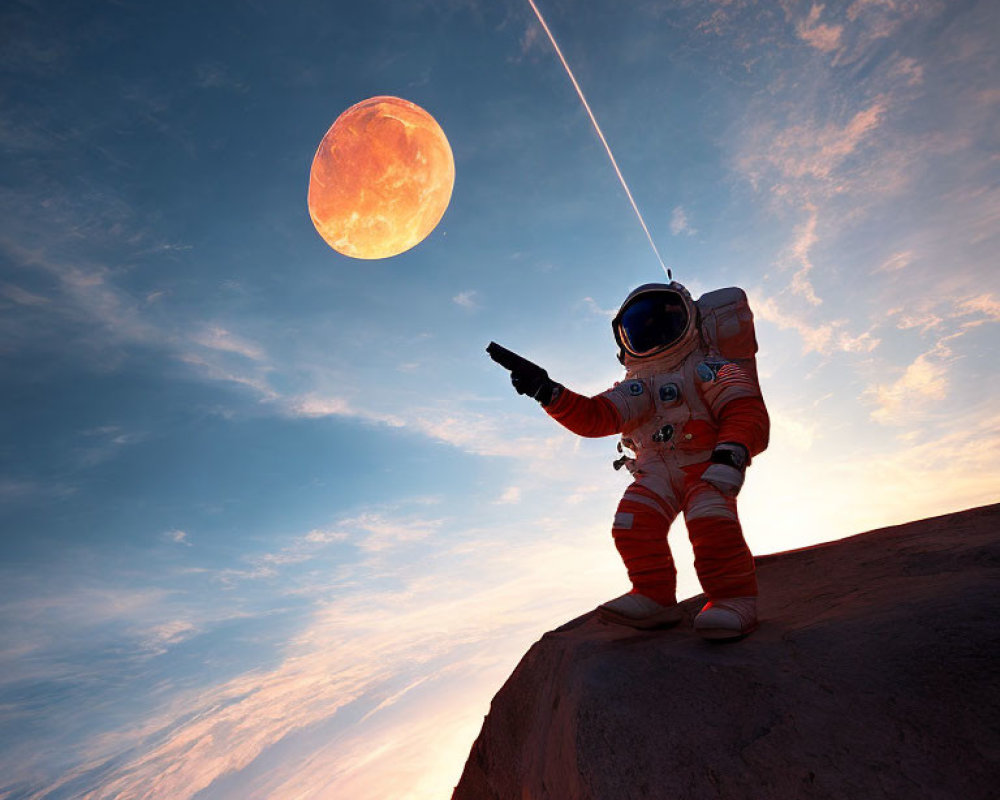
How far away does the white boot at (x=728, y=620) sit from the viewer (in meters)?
3.45

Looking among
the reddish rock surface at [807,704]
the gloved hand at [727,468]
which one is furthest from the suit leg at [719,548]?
the reddish rock surface at [807,704]

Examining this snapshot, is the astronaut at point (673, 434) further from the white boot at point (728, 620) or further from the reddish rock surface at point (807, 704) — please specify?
the reddish rock surface at point (807, 704)

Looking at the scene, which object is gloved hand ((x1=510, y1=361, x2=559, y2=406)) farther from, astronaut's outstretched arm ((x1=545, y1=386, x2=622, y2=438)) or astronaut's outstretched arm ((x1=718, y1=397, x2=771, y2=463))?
astronaut's outstretched arm ((x1=718, y1=397, x2=771, y2=463))

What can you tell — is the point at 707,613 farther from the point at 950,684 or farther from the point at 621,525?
the point at 950,684

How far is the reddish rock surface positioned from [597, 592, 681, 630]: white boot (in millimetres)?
128

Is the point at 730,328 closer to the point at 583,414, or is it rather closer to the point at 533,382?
the point at 583,414

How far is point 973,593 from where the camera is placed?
9.50 ft

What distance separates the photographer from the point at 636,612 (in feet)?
13.5

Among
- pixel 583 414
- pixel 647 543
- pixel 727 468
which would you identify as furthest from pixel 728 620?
pixel 583 414

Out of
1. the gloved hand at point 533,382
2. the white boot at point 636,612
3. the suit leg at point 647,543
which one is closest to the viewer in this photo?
the white boot at point 636,612

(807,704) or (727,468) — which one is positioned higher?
(727,468)

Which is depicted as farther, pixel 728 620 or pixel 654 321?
pixel 654 321

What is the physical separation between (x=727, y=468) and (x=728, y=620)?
1087 mm

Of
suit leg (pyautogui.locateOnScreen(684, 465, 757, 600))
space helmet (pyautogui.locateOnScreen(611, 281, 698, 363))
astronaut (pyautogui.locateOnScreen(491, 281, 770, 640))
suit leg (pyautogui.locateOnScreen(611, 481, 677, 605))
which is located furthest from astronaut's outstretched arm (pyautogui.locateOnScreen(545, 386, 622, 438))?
suit leg (pyautogui.locateOnScreen(684, 465, 757, 600))
